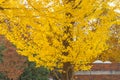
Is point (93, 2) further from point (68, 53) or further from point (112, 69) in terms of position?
point (112, 69)

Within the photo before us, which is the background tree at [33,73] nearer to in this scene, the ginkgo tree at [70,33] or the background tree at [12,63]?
the background tree at [12,63]

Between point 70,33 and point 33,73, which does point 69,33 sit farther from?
point 33,73

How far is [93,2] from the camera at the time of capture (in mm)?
6402

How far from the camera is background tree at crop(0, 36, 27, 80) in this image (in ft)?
58.2

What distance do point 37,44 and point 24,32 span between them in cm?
38

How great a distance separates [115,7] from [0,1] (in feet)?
10.6

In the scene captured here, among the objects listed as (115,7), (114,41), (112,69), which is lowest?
(112,69)

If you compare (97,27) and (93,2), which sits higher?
(93,2)

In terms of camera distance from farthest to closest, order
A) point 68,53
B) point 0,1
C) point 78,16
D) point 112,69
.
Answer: point 112,69, point 68,53, point 78,16, point 0,1

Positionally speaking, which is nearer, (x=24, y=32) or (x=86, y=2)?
(x=86, y=2)

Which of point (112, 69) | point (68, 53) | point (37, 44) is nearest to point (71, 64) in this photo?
point (68, 53)

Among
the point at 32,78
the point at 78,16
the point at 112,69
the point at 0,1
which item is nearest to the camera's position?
the point at 0,1

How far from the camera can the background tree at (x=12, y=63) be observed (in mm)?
17750

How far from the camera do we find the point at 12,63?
17828mm
